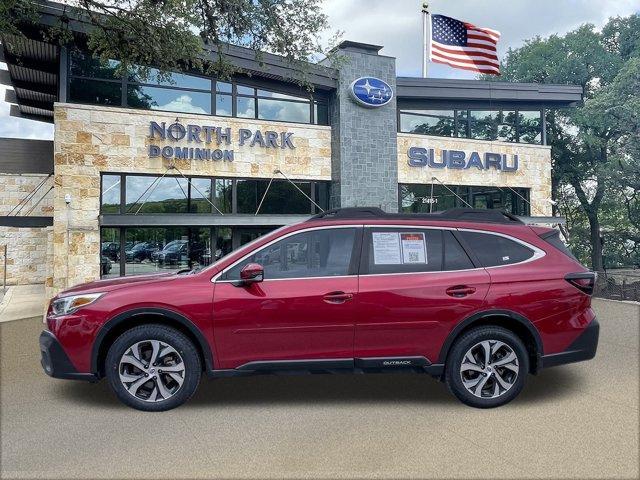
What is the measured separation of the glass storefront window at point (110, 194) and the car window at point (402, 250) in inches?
431

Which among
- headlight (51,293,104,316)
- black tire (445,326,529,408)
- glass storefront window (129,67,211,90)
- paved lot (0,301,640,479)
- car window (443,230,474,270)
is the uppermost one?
glass storefront window (129,67,211,90)

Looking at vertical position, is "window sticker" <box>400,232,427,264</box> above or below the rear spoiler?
below

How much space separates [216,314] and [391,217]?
192 centimetres

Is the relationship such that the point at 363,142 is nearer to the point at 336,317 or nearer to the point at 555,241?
the point at 555,241

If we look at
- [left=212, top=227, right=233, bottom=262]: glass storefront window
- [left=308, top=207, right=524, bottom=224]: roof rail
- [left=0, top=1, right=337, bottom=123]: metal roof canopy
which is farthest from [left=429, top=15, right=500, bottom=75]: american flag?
[left=308, top=207, right=524, bottom=224]: roof rail

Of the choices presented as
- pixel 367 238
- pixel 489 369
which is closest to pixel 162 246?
pixel 367 238

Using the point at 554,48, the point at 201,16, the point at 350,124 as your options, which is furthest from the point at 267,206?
the point at 554,48

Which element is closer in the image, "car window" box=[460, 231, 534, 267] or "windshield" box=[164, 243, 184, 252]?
"car window" box=[460, 231, 534, 267]

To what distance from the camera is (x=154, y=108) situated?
14812 millimetres

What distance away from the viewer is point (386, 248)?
5055 mm

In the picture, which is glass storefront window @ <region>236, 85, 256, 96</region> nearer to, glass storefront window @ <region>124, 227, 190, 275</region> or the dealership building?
the dealership building

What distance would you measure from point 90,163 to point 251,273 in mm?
10835

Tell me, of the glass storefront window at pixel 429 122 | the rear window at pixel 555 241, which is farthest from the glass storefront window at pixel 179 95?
the rear window at pixel 555 241

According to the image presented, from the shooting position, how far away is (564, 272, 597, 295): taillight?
16.5 feet
